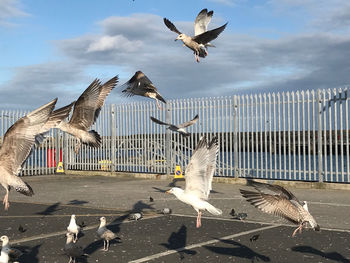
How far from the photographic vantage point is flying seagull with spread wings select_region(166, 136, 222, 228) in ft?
23.6

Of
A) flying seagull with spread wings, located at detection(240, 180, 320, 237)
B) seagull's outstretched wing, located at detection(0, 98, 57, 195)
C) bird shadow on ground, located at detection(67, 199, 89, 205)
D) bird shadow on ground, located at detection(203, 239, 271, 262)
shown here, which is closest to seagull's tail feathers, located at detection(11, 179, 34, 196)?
seagull's outstretched wing, located at detection(0, 98, 57, 195)

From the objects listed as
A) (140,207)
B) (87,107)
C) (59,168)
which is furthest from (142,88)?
(59,168)

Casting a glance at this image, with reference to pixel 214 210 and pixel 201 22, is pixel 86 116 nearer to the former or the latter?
pixel 201 22

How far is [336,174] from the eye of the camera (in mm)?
17562

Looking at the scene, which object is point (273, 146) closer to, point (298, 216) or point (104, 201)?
point (104, 201)

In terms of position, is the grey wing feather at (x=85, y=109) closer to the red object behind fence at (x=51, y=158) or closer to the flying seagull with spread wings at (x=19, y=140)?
the flying seagull with spread wings at (x=19, y=140)

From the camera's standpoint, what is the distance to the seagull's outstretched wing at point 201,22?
34.1ft

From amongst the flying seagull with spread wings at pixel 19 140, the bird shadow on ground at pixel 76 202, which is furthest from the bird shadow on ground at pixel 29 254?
the bird shadow on ground at pixel 76 202

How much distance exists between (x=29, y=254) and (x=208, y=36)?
17.1ft

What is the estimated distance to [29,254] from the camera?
7.89m

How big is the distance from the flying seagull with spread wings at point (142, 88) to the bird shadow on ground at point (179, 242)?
2.74 metres

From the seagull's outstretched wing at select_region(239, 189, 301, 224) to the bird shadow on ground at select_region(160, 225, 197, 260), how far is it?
70.0 inches

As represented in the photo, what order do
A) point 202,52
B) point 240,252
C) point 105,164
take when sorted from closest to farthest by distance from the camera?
point 240,252 → point 202,52 → point 105,164

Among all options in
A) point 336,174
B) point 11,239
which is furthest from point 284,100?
point 11,239
